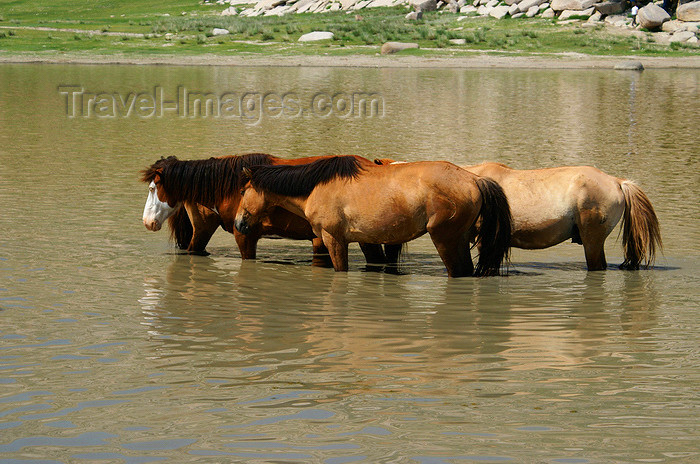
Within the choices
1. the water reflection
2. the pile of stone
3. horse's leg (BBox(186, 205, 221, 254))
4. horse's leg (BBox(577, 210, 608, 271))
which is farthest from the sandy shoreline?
the water reflection

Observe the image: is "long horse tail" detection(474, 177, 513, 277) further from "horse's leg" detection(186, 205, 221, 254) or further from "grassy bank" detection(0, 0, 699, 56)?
"grassy bank" detection(0, 0, 699, 56)

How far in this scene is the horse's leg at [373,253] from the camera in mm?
10047

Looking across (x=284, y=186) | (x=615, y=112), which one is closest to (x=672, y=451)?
(x=284, y=186)

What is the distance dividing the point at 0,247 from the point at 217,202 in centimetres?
234

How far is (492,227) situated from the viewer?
9.08m

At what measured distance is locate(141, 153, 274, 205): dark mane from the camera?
9914 mm

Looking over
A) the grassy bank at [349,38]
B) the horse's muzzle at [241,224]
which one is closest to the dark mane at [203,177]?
the horse's muzzle at [241,224]

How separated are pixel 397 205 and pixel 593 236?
6.81 feet

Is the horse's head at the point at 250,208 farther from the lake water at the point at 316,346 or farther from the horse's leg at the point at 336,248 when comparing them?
the horse's leg at the point at 336,248

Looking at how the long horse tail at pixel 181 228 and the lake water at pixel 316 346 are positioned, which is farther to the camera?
the long horse tail at pixel 181 228

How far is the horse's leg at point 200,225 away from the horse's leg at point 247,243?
16.5 inches

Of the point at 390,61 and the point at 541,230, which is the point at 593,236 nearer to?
the point at 541,230

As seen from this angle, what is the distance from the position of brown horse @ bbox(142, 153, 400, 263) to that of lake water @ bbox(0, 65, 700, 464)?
33 centimetres

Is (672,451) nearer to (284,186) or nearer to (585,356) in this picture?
(585,356)
